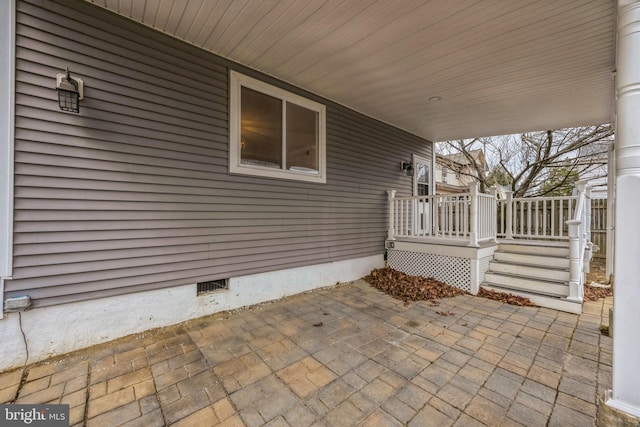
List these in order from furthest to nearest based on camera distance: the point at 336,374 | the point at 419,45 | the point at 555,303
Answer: the point at 555,303 < the point at 419,45 < the point at 336,374

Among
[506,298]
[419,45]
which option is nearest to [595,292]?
[506,298]

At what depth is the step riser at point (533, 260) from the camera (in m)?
4.29

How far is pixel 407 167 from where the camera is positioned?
6.47 m

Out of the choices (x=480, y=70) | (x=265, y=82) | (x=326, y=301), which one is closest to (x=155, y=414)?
(x=326, y=301)

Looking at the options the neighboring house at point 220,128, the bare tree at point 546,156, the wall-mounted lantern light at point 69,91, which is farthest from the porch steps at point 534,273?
the bare tree at point 546,156

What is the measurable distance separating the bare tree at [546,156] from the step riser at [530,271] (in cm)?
682

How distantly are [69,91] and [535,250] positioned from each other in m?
6.81

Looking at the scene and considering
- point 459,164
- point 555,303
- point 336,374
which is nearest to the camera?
point 336,374

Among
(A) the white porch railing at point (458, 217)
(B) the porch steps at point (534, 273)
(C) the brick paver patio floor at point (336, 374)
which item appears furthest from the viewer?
(A) the white porch railing at point (458, 217)

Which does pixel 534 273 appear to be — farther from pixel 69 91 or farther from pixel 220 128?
pixel 69 91

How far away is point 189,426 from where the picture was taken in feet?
5.56

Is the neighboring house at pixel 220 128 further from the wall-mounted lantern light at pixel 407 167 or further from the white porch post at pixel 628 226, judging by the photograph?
the wall-mounted lantern light at pixel 407 167

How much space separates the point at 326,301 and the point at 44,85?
155 inches

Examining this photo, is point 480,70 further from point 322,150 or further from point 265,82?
point 265,82
